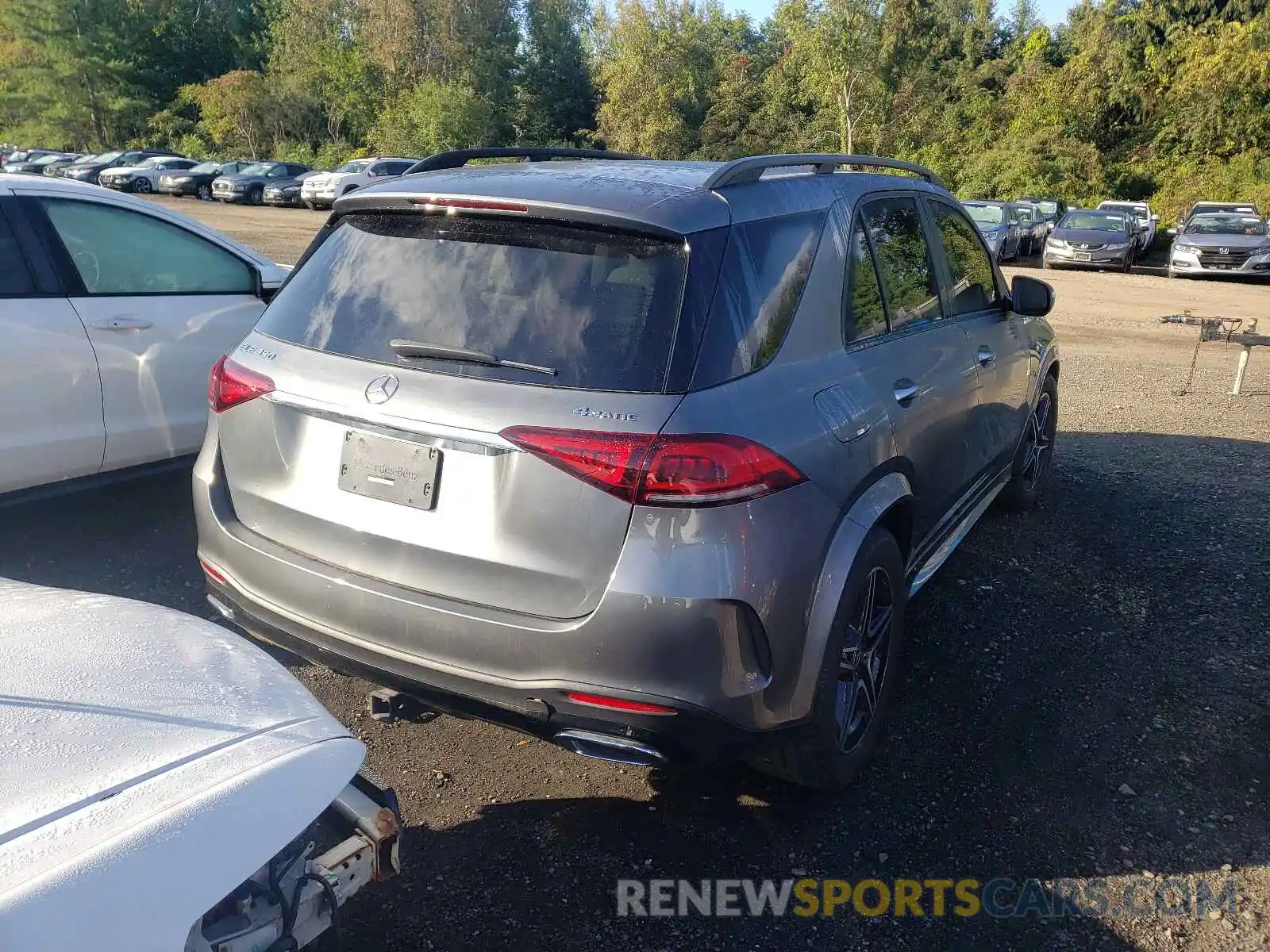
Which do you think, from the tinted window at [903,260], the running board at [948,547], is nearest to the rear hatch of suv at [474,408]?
the tinted window at [903,260]

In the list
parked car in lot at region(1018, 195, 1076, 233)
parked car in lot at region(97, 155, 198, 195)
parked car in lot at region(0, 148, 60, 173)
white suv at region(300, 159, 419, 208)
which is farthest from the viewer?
parked car in lot at region(0, 148, 60, 173)

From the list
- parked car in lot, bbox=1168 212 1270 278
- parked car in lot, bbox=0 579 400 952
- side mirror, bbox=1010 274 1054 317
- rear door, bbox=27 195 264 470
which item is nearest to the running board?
side mirror, bbox=1010 274 1054 317

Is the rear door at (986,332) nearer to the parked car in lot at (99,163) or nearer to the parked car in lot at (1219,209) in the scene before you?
the parked car in lot at (1219,209)

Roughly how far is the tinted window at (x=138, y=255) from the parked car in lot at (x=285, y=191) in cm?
2970

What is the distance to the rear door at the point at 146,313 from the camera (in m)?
4.73

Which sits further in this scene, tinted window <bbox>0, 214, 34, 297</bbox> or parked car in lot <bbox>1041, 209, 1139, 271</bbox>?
parked car in lot <bbox>1041, 209, 1139, 271</bbox>

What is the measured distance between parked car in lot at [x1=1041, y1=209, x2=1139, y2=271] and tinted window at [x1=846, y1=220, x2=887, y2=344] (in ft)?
70.2

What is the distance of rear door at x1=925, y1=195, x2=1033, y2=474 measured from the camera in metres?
4.31

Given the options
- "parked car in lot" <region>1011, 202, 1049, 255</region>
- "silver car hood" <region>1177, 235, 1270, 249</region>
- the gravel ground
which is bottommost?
"parked car in lot" <region>1011, 202, 1049, 255</region>

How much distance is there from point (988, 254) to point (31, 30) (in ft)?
198

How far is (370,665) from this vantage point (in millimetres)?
2750

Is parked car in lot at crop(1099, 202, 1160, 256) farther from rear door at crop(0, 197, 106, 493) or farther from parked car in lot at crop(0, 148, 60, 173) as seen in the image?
parked car in lot at crop(0, 148, 60, 173)

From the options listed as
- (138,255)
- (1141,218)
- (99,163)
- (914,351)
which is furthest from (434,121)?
(914,351)

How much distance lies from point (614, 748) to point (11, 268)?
11.9 ft
